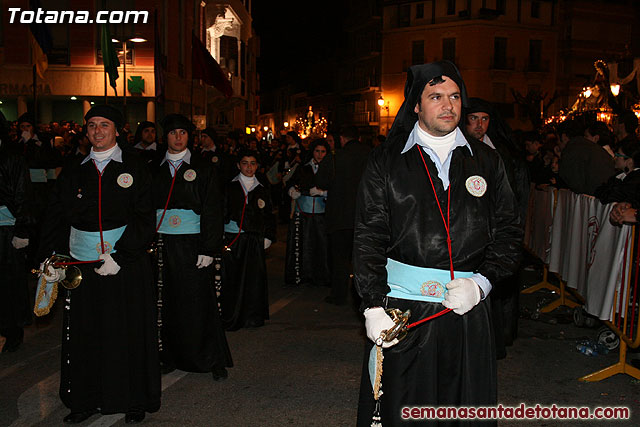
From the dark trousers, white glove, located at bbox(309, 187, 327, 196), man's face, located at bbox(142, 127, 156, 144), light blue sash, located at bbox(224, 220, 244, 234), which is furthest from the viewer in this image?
man's face, located at bbox(142, 127, 156, 144)

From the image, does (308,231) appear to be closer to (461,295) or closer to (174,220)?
(174,220)

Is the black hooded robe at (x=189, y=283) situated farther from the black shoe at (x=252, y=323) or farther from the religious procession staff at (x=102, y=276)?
the black shoe at (x=252, y=323)

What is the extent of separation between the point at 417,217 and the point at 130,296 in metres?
2.67

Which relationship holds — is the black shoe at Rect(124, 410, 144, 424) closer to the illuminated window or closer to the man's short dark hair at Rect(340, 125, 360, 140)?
the man's short dark hair at Rect(340, 125, 360, 140)

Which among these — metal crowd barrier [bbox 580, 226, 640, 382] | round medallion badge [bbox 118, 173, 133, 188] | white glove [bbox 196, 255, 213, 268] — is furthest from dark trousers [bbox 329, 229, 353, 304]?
round medallion badge [bbox 118, 173, 133, 188]

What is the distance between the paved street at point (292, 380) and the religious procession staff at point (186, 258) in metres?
0.24

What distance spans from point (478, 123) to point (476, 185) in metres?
2.71

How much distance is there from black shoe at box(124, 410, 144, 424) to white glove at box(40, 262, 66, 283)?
114 cm

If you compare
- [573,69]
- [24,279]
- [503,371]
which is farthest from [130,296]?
[573,69]

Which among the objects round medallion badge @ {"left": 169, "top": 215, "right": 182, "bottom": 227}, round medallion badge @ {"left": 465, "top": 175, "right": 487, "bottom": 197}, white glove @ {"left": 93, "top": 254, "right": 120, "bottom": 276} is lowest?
white glove @ {"left": 93, "top": 254, "right": 120, "bottom": 276}

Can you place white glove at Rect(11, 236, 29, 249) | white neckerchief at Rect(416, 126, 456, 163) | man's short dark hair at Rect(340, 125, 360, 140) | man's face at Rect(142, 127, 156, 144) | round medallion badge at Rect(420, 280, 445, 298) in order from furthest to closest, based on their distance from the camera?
man's face at Rect(142, 127, 156, 144) < man's short dark hair at Rect(340, 125, 360, 140) < white glove at Rect(11, 236, 29, 249) < white neckerchief at Rect(416, 126, 456, 163) < round medallion badge at Rect(420, 280, 445, 298)

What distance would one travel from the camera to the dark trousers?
29.2ft

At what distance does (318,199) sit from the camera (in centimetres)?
1066

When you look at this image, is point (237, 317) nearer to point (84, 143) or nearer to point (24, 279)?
point (24, 279)
